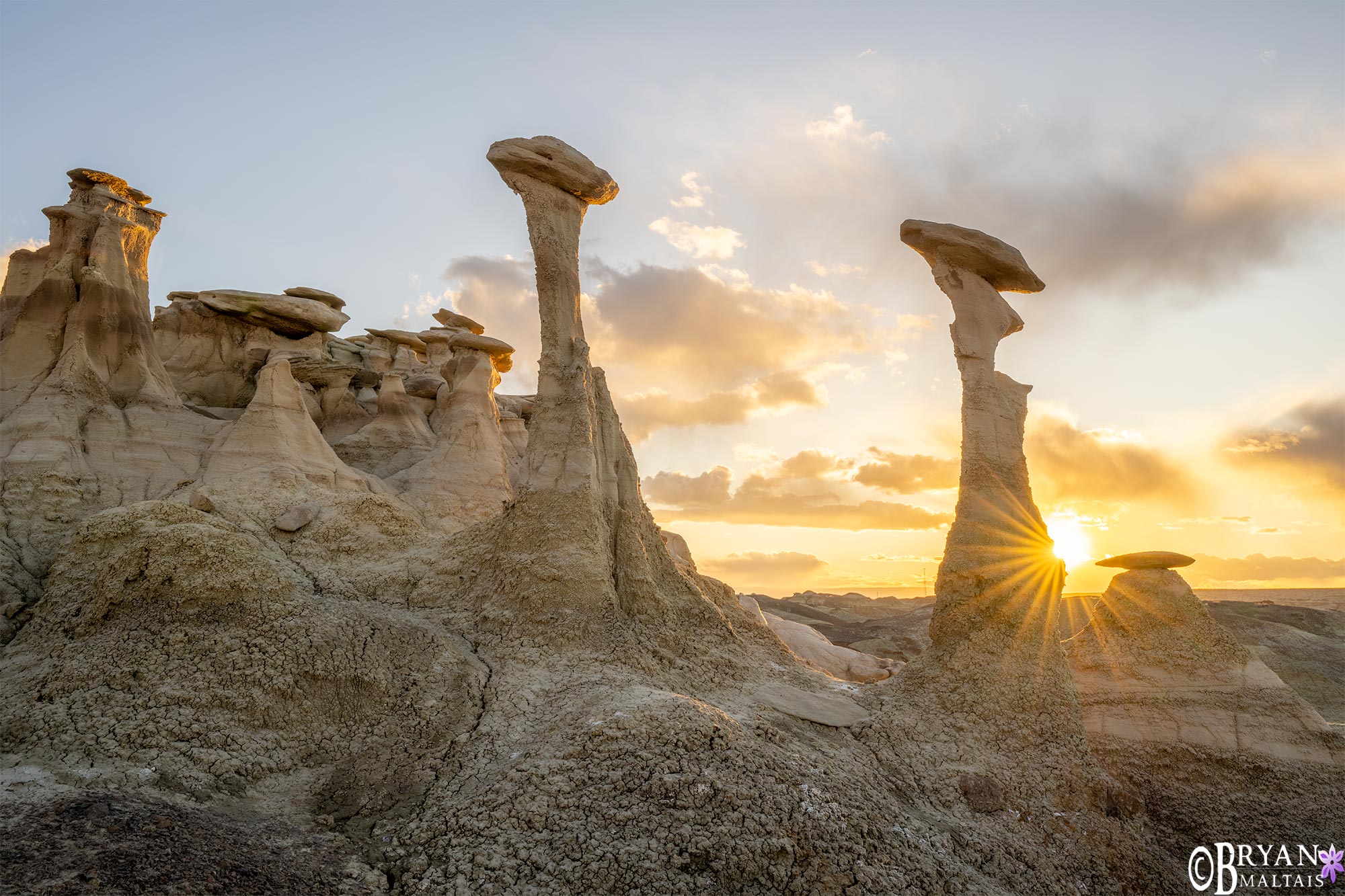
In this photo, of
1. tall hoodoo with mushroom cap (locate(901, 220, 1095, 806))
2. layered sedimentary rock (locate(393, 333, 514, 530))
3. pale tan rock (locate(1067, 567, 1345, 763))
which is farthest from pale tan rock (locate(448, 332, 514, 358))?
pale tan rock (locate(1067, 567, 1345, 763))

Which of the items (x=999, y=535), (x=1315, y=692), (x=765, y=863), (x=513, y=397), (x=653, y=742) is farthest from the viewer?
(x=513, y=397)

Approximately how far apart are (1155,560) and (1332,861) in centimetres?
367

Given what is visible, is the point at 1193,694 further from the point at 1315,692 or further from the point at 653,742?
the point at 1315,692

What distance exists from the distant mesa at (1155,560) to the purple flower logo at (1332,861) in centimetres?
345

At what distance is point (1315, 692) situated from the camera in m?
17.4

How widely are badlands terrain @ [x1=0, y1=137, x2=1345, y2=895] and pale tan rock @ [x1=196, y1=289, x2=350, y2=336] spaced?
5.71 m

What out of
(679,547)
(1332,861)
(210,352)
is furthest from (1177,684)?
(210,352)

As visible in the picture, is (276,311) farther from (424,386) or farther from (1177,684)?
(1177,684)

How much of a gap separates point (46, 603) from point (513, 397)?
70.1 ft

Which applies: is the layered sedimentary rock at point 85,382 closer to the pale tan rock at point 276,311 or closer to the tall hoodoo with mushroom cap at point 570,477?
the pale tan rock at point 276,311

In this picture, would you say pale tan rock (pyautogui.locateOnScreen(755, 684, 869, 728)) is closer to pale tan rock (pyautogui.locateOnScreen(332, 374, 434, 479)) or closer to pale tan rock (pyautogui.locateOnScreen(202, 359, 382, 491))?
pale tan rock (pyautogui.locateOnScreen(202, 359, 382, 491))

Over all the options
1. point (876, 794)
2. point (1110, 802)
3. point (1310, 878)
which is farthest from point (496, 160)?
point (1310, 878)

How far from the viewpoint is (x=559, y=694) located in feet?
27.2

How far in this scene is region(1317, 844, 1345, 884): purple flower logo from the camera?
8008 millimetres
